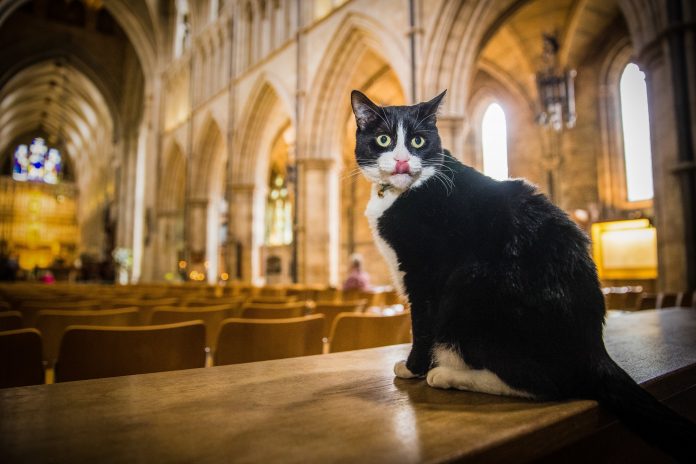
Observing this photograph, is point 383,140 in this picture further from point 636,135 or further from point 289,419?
point 636,135

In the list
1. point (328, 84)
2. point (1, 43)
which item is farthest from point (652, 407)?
point (1, 43)

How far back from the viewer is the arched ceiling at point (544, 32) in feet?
39.1

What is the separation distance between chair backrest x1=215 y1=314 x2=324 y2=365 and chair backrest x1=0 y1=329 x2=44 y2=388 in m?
0.68

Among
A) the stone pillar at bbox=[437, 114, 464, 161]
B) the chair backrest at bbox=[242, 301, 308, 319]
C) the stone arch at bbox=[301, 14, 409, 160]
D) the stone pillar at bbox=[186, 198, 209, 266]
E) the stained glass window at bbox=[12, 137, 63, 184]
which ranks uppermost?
the stained glass window at bbox=[12, 137, 63, 184]

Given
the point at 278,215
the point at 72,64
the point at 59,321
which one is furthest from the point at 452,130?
the point at 72,64

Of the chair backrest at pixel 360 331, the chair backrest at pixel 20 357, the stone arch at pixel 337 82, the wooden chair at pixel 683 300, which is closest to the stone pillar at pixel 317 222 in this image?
the stone arch at pixel 337 82

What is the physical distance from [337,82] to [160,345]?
1096 centimetres

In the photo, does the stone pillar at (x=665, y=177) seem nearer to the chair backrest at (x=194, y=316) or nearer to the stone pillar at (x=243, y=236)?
the chair backrest at (x=194, y=316)

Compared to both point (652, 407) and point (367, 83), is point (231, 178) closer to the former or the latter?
point (367, 83)

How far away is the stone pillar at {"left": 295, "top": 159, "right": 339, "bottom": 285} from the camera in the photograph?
1175 cm

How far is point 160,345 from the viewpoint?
5.73 feet

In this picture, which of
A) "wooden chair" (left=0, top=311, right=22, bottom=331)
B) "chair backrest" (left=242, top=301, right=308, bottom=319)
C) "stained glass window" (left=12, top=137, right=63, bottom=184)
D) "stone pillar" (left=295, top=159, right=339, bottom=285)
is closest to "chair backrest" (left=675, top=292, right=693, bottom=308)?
"chair backrest" (left=242, top=301, right=308, bottom=319)

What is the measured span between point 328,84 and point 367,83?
1.68 meters

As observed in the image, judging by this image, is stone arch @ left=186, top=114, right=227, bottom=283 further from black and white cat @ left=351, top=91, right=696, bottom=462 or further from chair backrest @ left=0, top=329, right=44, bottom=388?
black and white cat @ left=351, top=91, right=696, bottom=462
